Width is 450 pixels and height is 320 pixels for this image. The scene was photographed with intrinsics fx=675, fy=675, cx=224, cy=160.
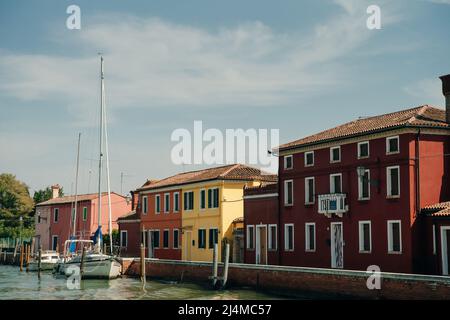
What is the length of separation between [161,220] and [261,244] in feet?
45.1

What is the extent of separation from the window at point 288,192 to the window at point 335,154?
3708mm

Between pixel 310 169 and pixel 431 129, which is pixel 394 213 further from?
pixel 310 169

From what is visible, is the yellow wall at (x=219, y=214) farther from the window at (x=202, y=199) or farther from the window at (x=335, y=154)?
the window at (x=335, y=154)

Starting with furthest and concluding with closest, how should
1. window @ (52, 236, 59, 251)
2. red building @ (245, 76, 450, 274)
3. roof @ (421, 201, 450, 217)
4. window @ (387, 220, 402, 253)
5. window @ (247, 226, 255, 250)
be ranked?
1. window @ (52, 236, 59, 251)
2. window @ (247, 226, 255, 250)
3. window @ (387, 220, 402, 253)
4. red building @ (245, 76, 450, 274)
5. roof @ (421, 201, 450, 217)

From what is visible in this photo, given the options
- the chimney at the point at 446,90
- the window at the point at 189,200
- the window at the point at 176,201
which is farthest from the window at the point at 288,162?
the window at the point at 176,201

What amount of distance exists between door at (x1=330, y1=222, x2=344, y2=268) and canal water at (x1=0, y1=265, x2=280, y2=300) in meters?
4.47

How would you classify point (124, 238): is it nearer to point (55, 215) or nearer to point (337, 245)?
point (55, 215)

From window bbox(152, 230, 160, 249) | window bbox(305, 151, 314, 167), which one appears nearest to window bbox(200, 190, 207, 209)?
window bbox(152, 230, 160, 249)

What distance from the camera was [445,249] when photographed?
2897 cm

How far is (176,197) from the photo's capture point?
167 ft

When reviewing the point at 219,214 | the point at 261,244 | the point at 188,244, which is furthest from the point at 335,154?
the point at 188,244

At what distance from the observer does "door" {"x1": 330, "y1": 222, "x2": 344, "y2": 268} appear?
34000 mm

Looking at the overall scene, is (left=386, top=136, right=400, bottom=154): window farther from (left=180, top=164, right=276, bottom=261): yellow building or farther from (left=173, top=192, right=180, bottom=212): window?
(left=173, top=192, right=180, bottom=212): window
